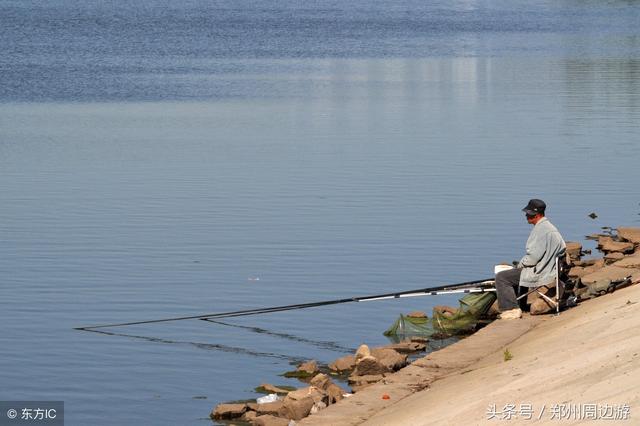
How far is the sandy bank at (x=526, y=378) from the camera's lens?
10.3 metres

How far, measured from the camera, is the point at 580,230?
74.8 ft

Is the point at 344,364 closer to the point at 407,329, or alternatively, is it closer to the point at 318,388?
the point at 318,388

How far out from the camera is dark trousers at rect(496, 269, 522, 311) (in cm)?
1555

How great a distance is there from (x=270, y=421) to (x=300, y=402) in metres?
0.34

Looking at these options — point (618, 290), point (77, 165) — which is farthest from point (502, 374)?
point (77, 165)

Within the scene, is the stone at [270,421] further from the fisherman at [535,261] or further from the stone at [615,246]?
the stone at [615,246]

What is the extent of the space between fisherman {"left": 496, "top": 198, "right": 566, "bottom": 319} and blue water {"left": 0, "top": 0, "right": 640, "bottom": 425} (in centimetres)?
194

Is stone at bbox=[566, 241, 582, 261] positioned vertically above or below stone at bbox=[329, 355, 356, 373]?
above

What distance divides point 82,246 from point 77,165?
8.36 m

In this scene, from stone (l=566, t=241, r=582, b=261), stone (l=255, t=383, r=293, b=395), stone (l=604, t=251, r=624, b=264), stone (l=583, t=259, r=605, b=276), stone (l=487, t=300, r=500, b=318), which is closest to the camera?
stone (l=255, t=383, r=293, b=395)

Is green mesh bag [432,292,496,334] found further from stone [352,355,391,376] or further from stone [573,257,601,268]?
stone [573,257,601,268]

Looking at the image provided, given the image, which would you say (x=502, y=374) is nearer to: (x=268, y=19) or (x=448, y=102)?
(x=448, y=102)

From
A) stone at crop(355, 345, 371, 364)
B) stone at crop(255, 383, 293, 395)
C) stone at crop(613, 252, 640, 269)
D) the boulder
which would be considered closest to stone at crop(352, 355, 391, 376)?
stone at crop(355, 345, 371, 364)

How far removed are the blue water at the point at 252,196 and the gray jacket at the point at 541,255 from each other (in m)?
2.30
